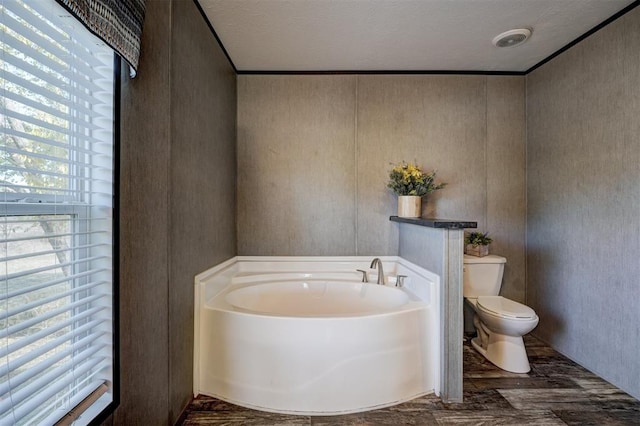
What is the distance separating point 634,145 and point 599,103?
40cm

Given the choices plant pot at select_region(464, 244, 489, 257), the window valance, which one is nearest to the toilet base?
plant pot at select_region(464, 244, 489, 257)

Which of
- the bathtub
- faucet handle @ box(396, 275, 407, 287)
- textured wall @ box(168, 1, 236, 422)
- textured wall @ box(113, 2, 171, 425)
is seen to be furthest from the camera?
faucet handle @ box(396, 275, 407, 287)

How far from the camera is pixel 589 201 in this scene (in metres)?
2.10

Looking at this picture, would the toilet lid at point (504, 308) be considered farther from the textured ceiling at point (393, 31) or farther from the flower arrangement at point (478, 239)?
the textured ceiling at point (393, 31)

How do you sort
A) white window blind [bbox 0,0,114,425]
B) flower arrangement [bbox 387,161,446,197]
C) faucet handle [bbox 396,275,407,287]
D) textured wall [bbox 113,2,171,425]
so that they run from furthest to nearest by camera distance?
flower arrangement [bbox 387,161,446,197], faucet handle [bbox 396,275,407,287], textured wall [bbox 113,2,171,425], white window blind [bbox 0,0,114,425]

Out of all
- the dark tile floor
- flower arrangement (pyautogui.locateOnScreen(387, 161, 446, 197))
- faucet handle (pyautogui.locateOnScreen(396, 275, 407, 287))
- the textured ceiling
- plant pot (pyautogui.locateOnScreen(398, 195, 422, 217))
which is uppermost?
the textured ceiling

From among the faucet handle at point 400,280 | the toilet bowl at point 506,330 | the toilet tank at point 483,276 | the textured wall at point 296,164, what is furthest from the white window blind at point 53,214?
the toilet tank at point 483,276

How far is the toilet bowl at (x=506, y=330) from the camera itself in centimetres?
201

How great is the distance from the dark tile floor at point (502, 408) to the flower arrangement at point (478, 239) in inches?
38.9

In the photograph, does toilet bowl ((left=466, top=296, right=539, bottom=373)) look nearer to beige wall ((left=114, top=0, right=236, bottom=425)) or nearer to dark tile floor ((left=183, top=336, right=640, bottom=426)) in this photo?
dark tile floor ((left=183, top=336, right=640, bottom=426))

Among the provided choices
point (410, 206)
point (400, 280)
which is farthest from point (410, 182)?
point (400, 280)

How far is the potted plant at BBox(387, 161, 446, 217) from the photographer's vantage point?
2431 mm

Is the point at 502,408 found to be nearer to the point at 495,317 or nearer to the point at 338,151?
the point at 495,317

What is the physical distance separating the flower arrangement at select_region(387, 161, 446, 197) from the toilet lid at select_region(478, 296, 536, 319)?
3.14 ft
